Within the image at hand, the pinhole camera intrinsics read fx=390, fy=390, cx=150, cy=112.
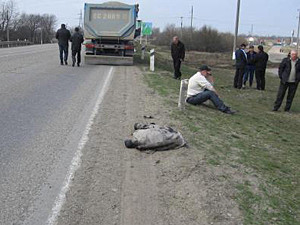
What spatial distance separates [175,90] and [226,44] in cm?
6574

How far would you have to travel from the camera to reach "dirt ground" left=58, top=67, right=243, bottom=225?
3775 millimetres

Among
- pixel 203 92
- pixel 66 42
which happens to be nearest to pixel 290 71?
pixel 203 92

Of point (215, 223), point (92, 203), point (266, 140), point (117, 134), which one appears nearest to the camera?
point (215, 223)

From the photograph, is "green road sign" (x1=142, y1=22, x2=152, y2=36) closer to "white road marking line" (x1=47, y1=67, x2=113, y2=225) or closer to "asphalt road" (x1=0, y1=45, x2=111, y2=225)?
"asphalt road" (x1=0, y1=45, x2=111, y2=225)

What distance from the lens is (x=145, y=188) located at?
4.42 meters

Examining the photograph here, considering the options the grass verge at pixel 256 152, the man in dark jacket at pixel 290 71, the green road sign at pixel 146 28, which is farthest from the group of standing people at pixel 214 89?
the green road sign at pixel 146 28

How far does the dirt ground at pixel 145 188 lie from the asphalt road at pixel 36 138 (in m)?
0.27

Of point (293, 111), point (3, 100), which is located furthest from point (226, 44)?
point (3, 100)

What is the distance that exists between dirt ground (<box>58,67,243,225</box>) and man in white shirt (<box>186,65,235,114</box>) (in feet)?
11.6

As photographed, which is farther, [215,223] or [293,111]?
[293,111]

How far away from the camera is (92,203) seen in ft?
13.1

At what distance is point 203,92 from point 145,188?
18.3ft

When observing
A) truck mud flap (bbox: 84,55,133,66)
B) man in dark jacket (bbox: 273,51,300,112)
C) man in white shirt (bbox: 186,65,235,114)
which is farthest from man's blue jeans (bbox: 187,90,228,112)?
truck mud flap (bbox: 84,55,133,66)

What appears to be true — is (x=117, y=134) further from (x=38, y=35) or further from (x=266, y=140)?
(x=38, y=35)
